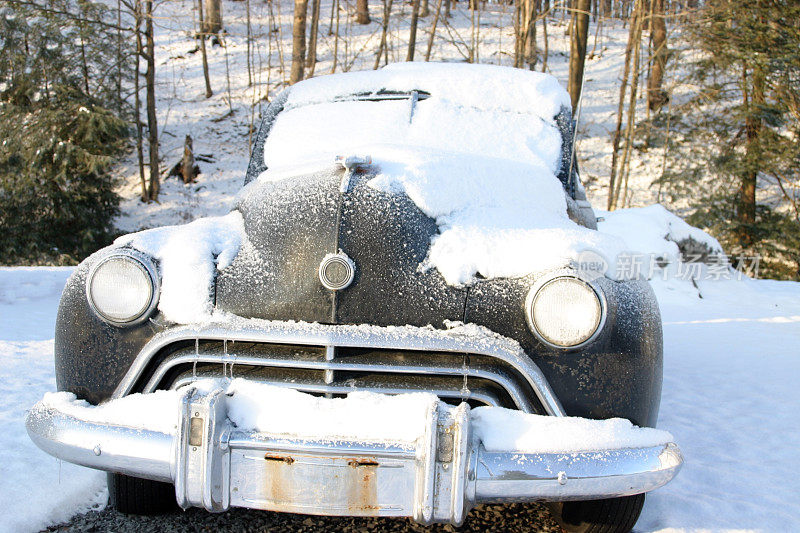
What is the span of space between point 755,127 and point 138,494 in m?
14.2

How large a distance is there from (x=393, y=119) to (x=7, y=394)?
2524 mm

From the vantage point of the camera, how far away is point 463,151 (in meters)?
3.12

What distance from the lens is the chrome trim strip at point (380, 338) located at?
185 cm

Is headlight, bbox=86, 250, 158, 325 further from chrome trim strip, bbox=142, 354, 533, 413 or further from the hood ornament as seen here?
the hood ornament

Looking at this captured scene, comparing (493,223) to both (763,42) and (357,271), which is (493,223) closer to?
(357,271)

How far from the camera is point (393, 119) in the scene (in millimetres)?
3309

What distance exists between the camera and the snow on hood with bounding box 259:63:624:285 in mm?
2092

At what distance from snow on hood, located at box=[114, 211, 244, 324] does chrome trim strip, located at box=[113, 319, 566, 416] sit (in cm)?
8

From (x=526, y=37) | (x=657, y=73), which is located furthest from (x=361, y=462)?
(x=657, y=73)


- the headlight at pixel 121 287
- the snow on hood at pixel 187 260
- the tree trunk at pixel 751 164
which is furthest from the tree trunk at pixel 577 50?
the headlight at pixel 121 287

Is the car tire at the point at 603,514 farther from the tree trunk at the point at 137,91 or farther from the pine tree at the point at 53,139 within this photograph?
the tree trunk at the point at 137,91

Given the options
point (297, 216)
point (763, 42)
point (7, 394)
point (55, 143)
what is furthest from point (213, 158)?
point (297, 216)

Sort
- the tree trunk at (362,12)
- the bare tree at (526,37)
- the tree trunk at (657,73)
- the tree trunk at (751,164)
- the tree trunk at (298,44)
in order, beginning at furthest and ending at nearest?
the tree trunk at (362,12) → the tree trunk at (657,73) → the tree trunk at (751,164) → the bare tree at (526,37) → the tree trunk at (298,44)

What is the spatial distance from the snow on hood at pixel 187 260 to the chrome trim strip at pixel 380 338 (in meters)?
0.08
